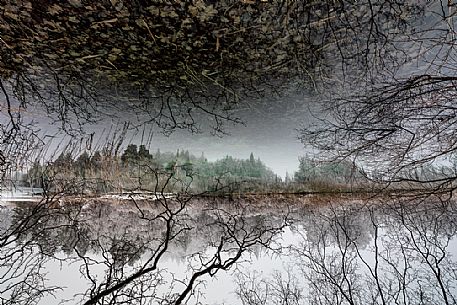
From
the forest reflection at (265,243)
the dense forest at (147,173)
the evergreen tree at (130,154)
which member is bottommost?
the forest reflection at (265,243)

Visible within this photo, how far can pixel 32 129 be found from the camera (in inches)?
84.4

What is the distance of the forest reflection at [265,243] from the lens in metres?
2.43

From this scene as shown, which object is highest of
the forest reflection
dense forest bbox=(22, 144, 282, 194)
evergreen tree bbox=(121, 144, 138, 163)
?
evergreen tree bbox=(121, 144, 138, 163)

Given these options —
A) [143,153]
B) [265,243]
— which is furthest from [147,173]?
[265,243]

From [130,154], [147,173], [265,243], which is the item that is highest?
[130,154]

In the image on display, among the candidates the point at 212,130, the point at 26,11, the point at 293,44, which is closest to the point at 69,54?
the point at 26,11

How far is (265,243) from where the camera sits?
282 centimetres

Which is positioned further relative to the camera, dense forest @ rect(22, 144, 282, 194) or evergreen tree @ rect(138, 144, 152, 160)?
evergreen tree @ rect(138, 144, 152, 160)

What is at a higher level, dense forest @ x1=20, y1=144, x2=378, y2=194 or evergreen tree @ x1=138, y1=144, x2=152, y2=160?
evergreen tree @ x1=138, y1=144, x2=152, y2=160

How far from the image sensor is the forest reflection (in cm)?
243

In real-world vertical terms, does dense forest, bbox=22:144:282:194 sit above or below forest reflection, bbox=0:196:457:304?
above

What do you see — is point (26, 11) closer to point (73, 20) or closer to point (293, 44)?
point (73, 20)

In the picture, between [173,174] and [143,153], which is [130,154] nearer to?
[143,153]

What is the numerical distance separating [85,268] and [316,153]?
2.25 metres
